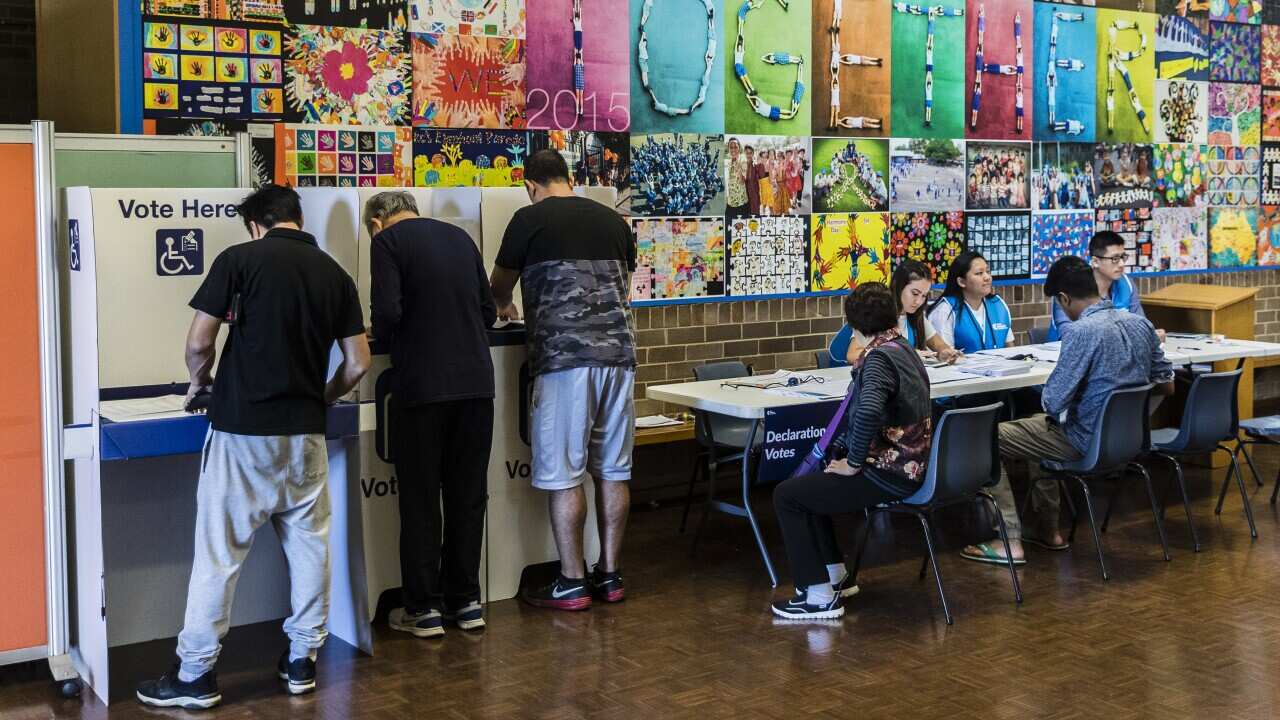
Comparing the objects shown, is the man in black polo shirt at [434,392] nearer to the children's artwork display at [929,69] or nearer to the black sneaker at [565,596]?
the black sneaker at [565,596]

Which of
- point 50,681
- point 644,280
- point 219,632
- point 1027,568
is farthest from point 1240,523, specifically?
point 50,681

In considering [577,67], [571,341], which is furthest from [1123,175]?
[571,341]

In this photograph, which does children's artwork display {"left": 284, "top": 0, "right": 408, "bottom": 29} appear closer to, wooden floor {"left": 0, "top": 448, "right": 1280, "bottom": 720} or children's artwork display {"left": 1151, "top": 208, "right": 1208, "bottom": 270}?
wooden floor {"left": 0, "top": 448, "right": 1280, "bottom": 720}

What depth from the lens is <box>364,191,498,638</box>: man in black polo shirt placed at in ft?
16.5

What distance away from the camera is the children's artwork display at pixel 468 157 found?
6848mm

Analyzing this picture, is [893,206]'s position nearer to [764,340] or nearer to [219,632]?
[764,340]

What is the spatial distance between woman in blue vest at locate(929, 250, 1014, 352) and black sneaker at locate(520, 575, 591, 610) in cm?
270

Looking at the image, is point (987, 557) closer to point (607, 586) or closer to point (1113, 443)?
point (1113, 443)

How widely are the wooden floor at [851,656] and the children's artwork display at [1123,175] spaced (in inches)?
164

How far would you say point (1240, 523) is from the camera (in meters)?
6.98

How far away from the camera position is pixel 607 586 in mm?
5676

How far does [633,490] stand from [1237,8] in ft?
21.4

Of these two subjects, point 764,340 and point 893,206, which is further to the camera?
point 893,206

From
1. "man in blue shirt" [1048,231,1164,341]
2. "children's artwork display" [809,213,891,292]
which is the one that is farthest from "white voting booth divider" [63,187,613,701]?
"man in blue shirt" [1048,231,1164,341]
